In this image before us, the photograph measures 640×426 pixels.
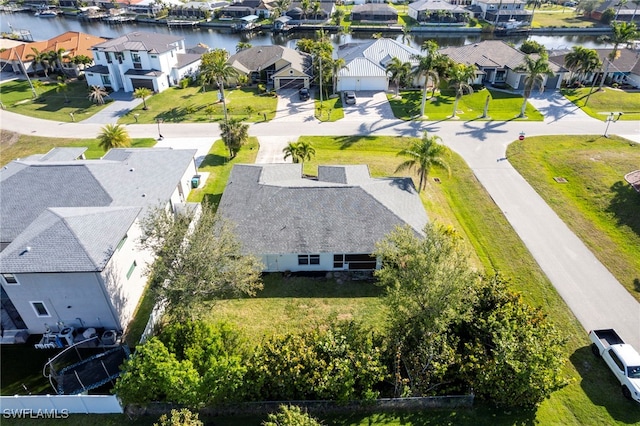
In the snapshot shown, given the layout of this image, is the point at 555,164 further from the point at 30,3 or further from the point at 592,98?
the point at 30,3

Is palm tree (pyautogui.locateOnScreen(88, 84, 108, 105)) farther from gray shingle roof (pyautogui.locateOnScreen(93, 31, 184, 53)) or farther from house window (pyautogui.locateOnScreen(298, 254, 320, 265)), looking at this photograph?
house window (pyautogui.locateOnScreen(298, 254, 320, 265))


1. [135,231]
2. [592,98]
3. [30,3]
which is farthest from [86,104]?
[30,3]

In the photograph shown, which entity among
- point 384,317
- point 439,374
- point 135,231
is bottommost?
point 384,317

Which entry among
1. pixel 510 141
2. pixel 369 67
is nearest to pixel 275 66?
pixel 369 67

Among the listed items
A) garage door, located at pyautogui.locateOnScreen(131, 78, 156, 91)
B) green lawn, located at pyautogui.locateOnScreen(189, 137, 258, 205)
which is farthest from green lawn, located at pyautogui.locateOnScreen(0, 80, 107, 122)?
green lawn, located at pyautogui.locateOnScreen(189, 137, 258, 205)

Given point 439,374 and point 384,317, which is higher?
point 439,374

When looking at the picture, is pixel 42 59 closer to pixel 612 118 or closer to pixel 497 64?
pixel 497 64

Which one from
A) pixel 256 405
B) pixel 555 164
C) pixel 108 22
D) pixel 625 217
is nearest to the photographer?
pixel 256 405
